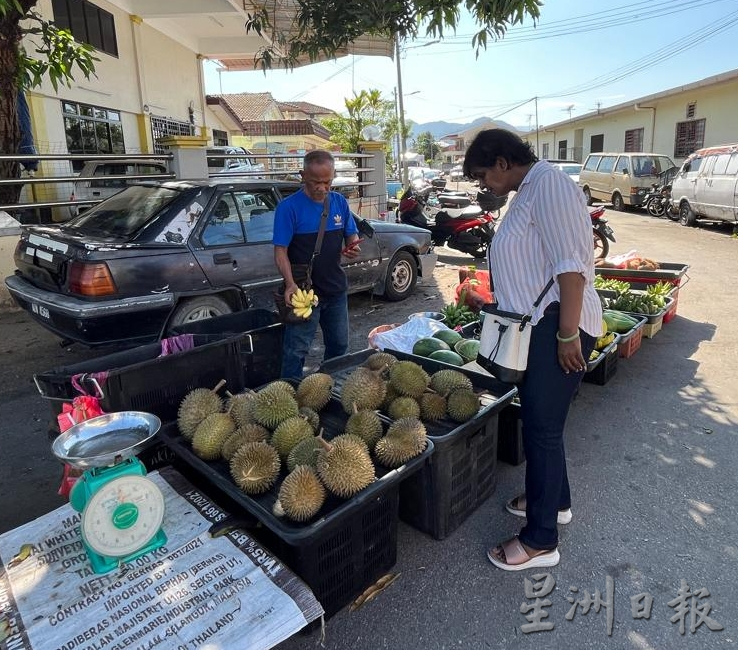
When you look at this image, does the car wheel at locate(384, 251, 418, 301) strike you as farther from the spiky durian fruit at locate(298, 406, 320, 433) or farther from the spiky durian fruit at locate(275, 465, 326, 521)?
the spiky durian fruit at locate(275, 465, 326, 521)

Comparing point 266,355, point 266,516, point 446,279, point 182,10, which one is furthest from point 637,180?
point 266,516

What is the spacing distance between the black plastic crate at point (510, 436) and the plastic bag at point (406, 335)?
43.7 inches

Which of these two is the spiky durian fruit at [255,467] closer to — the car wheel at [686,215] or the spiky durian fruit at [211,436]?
the spiky durian fruit at [211,436]

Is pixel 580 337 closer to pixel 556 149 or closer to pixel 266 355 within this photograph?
pixel 266 355

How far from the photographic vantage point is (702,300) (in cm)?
718

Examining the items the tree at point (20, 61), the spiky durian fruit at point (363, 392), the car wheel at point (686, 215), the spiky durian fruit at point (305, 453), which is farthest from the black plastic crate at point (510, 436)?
the car wheel at point (686, 215)

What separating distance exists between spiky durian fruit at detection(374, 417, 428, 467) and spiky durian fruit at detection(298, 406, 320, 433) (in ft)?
1.23

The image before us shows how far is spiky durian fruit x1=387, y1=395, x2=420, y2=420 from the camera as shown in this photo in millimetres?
2678

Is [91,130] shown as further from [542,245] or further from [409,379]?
[542,245]

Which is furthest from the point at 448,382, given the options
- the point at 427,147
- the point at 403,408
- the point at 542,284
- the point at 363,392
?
the point at 427,147

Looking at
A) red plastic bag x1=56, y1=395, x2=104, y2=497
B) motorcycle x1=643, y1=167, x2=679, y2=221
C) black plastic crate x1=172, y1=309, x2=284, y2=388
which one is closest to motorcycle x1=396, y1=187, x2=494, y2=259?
black plastic crate x1=172, y1=309, x2=284, y2=388

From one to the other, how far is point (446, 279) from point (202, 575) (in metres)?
7.47

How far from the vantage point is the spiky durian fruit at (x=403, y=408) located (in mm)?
2678
